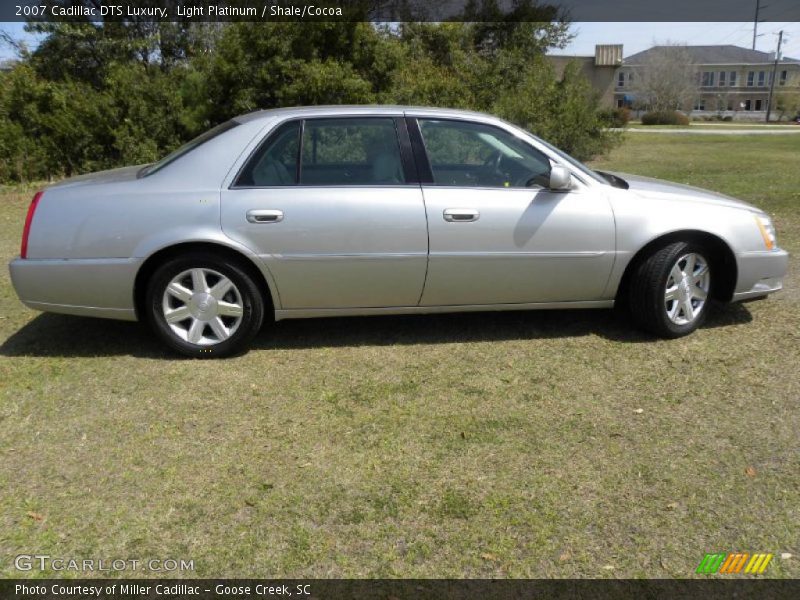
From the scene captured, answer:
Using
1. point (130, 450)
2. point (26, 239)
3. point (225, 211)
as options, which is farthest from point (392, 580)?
point (26, 239)

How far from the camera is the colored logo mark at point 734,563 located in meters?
2.64

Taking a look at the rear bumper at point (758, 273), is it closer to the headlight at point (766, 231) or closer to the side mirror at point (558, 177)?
the headlight at point (766, 231)

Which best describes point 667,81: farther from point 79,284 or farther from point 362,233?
point 79,284

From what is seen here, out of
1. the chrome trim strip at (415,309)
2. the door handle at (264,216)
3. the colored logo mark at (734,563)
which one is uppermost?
the door handle at (264,216)

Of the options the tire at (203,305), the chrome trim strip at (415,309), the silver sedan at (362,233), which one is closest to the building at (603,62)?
the silver sedan at (362,233)

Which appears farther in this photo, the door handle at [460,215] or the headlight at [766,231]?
the headlight at [766,231]

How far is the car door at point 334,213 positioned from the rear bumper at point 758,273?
227cm

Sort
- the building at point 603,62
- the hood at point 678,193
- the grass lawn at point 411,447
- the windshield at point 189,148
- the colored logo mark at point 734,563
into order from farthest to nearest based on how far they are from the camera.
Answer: the building at point 603,62, the hood at point 678,193, the windshield at point 189,148, the grass lawn at point 411,447, the colored logo mark at point 734,563

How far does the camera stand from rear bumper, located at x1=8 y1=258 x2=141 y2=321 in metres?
4.36

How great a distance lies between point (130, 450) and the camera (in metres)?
3.46

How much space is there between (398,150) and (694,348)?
2.40m

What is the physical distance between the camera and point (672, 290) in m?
A: 4.77

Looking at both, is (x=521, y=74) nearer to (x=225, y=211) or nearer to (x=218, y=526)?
(x=225, y=211)

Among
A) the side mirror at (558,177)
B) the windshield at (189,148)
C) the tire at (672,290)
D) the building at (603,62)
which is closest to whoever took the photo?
the side mirror at (558,177)
